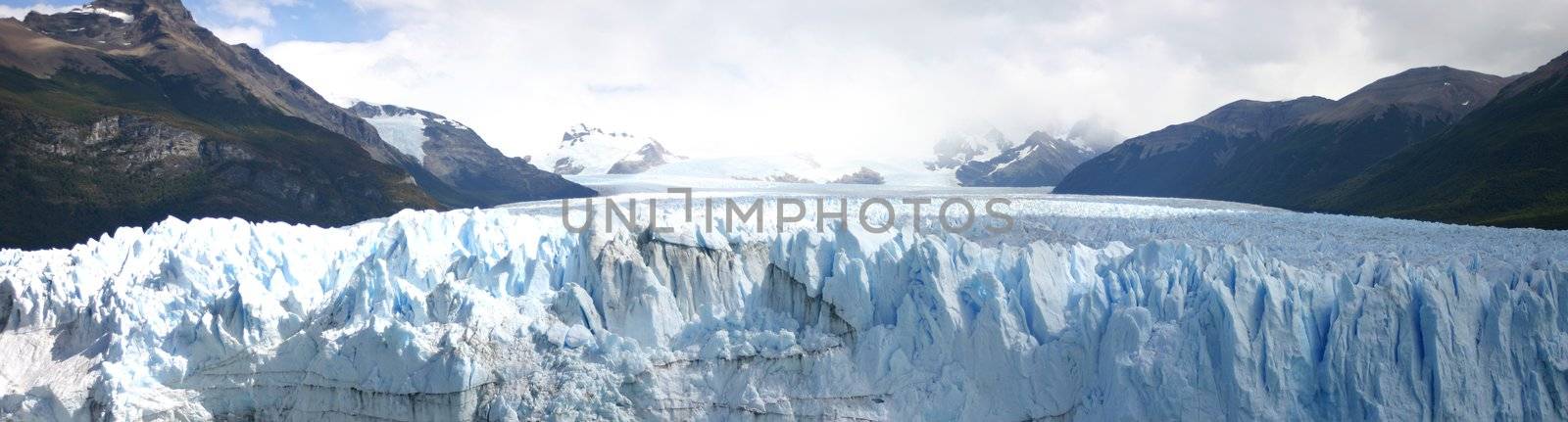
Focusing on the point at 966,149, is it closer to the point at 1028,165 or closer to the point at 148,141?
the point at 1028,165

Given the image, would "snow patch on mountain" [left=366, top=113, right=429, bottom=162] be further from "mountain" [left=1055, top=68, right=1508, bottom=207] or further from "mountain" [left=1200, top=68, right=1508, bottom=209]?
"mountain" [left=1200, top=68, right=1508, bottom=209]

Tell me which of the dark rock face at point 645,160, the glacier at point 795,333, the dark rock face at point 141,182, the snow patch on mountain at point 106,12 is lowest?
the glacier at point 795,333

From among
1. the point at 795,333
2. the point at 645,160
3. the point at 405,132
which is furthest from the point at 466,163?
the point at 795,333

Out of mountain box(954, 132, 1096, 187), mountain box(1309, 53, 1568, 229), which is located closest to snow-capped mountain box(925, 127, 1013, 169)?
mountain box(954, 132, 1096, 187)

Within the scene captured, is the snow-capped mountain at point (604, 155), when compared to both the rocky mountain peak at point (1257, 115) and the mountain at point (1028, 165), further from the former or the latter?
the rocky mountain peak at point (1257, 115)

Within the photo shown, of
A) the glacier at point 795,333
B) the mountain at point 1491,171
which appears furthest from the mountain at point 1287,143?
the glacier at point 795,333

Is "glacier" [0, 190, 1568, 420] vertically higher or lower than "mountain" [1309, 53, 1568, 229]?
lower
